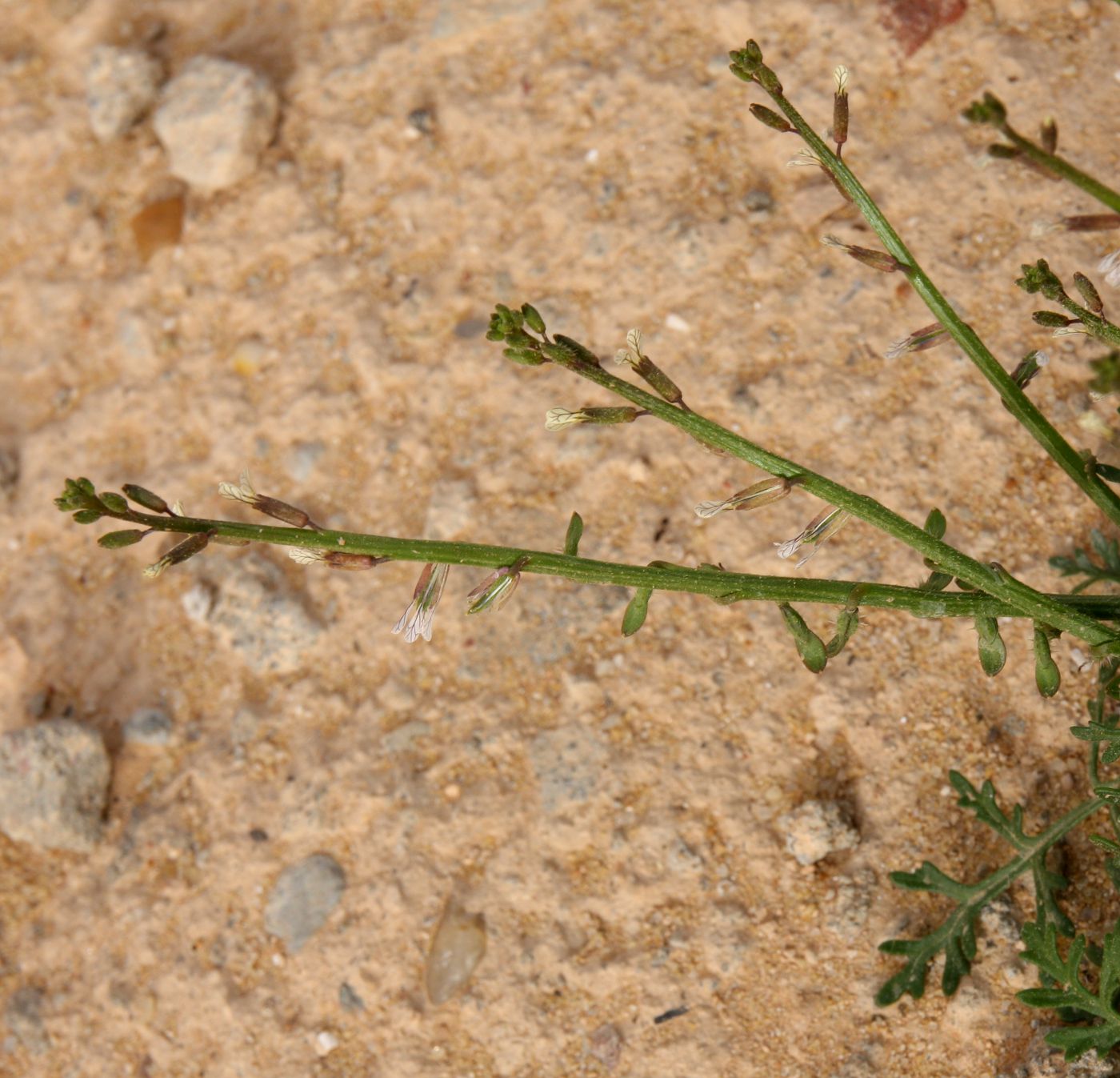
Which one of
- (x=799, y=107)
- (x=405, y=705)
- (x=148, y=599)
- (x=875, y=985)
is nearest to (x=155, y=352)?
(x=148, y=599)

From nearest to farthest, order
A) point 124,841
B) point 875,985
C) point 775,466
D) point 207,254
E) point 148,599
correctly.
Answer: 1. point 775,466
2. point 875,985
3. point 124,841
4. point 148,599
5. point 207,254

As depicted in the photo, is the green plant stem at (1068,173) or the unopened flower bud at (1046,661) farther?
the green plant stem at (1068,173)

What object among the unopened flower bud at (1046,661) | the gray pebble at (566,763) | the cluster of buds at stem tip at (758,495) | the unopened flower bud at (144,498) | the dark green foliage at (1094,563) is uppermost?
the cluster of buds at stem tip at (758,495)

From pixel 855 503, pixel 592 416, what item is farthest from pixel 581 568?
pixel 855 503

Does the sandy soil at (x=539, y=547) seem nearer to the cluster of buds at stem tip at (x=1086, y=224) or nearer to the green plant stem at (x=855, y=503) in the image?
the cluster of buds at stem tip at (x=1086, y=224)

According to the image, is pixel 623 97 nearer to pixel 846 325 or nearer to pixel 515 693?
pixel 846 325

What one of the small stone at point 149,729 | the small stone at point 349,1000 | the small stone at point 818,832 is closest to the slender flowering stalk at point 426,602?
the small stone at point 818,832

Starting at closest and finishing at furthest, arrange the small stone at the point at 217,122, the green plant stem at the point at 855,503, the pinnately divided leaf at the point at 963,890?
the green plant stem at the point at 855,503, the pinnately divided leaf at the point at 963,890, the small stone at the point at 217,122

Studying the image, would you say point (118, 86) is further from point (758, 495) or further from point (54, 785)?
point (758, 495)
